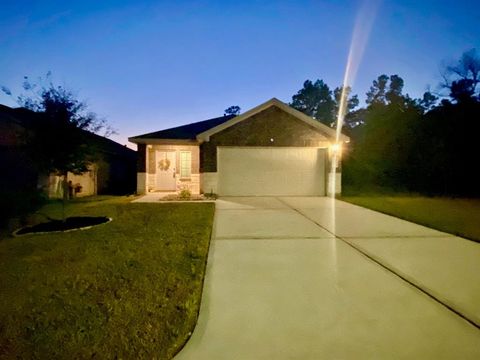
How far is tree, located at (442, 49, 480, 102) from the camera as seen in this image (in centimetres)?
1803

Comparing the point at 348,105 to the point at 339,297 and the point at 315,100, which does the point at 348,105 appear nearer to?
the point at 315,100

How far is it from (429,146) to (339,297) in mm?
16260

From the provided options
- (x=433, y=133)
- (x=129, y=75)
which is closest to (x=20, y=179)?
(x=129, y=75)

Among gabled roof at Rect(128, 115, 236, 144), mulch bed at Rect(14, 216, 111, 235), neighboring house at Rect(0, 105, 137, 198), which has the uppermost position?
gabled roof at Rect(128, 115, 236, 144)

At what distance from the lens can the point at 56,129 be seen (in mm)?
6008

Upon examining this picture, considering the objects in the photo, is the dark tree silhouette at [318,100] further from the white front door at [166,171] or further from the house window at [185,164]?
the white front door at [166,171]

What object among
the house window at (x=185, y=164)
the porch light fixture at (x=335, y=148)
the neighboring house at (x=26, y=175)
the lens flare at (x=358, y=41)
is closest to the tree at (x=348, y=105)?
the lens flare at (x=358, y=41)

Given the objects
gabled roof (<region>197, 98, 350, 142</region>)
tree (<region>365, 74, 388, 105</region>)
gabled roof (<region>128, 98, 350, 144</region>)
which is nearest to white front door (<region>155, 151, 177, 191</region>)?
gabled roof (<region>128, 98, 350, 144</region>)

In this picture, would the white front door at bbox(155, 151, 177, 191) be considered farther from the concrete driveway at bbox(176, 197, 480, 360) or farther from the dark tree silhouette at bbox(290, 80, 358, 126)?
the dark tree silhouette at bbox(290, 80, 358, 126)

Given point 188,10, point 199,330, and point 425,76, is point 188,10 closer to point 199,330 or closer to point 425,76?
point 199,330

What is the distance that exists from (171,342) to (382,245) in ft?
13.4

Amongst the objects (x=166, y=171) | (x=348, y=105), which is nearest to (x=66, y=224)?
(x=166, y=171)

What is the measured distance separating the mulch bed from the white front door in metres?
7.37

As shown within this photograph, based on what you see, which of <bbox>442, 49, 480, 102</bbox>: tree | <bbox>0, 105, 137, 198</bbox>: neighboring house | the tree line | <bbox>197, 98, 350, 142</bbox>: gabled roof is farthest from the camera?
<bbox>442, 49, 480, 102</bbox>: tree
